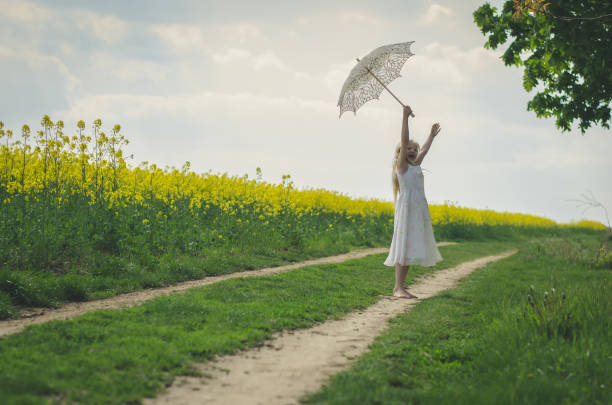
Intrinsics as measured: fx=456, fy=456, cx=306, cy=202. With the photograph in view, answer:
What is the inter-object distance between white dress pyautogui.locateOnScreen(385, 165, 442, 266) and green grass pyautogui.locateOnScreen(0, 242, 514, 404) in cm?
108

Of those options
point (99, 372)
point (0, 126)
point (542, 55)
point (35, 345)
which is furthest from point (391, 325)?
point (542, 55)

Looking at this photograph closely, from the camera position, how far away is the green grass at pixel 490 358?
157 inches

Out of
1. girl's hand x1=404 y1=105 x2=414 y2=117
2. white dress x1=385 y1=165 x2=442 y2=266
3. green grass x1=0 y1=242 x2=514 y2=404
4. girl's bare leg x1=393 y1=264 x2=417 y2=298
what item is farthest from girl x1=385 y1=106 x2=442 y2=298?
green grass x1=0 y1=242 x2=514 y2=404

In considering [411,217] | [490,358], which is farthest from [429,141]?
[490,358]

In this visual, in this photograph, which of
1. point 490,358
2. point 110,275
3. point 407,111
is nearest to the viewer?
point 490,358

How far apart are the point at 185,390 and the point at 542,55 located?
14.0 m

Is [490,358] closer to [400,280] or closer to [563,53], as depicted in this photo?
[400,280]

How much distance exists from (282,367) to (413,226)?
15.3 feet

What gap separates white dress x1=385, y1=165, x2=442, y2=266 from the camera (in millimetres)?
8424

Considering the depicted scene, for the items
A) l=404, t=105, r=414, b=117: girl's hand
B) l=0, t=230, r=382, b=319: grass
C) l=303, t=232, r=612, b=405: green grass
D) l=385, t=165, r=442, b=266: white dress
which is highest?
l=404, t=105, r=414, b=117: girl's hand

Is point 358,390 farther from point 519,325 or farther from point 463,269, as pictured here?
point 463,269

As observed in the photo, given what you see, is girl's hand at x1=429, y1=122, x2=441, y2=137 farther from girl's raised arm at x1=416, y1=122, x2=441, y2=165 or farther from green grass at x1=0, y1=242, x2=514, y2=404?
green grass at x1=0, y1=242, x2=514, y2=404

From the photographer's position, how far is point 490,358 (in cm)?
487

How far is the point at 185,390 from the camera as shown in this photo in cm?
393
